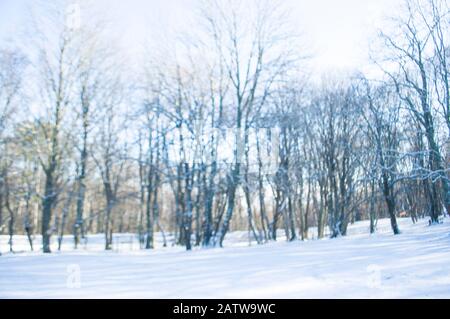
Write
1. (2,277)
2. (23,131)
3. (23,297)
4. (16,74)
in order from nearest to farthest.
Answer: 1. (23,297)
2. (2,277)
3. (16,74)
4. (23,131)

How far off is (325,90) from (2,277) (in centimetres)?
1927

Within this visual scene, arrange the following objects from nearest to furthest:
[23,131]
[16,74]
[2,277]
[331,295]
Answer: [331,295] → [2,277] → [16,74] → [23,131]

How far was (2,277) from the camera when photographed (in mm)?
5957

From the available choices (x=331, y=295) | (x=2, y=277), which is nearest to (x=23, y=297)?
(x=2, y=277)

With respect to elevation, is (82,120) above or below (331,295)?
above

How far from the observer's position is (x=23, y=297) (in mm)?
4422

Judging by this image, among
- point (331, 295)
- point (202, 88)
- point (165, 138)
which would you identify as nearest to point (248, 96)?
point (202, 88)

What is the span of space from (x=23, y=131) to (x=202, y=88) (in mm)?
9000

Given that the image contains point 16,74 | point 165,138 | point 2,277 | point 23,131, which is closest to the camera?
point 2,277
